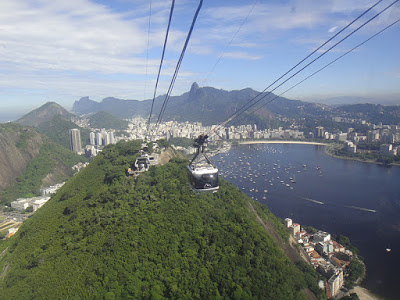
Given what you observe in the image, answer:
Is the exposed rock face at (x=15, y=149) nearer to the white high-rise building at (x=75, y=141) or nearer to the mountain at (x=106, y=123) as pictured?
the white high-rise building at (x=75, y=141)

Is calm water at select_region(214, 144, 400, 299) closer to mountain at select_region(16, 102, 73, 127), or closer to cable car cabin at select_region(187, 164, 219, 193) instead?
cable car cabin at select_region(187, 164, 219, 193)

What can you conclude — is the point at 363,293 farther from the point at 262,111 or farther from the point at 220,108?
the point at 220,108

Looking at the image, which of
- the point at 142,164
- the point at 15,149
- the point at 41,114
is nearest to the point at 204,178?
the point at 142,164

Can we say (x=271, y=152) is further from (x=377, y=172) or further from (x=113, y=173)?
(x=113, y=173)

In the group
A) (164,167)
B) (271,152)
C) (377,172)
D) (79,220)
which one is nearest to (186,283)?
(79,220)

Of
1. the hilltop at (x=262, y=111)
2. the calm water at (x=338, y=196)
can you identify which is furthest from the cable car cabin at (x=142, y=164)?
the hilltop at (x=262, y=111)

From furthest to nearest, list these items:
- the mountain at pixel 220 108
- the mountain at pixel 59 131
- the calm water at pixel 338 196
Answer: the mountain at pixel 220 108, the mountain at pixel 59 131, the calm water at pixel 338 196
